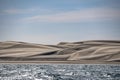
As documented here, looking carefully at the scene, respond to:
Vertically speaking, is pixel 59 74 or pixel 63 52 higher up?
pixel 63 52

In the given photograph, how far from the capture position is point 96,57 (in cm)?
4159

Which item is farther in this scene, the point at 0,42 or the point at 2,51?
the point at 2,51

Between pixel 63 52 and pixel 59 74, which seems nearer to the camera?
pixel 59 74

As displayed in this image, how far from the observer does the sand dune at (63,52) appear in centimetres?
3909

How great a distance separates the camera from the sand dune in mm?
39094

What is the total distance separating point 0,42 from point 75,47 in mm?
6876

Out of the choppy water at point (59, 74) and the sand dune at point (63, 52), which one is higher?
the sand dune at point (63, 52)

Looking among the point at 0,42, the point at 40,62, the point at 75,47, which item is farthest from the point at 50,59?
the point at 0,42

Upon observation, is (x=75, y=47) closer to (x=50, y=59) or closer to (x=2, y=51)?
(x=50, y=59)

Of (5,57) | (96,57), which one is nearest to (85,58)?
(96,57)

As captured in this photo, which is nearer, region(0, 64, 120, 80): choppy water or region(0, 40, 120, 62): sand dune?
region(0, 64, 120, 80): choppy water

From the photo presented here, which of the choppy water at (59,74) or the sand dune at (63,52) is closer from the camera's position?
the choppy water at (59,74)

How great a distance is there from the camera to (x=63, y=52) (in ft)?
131

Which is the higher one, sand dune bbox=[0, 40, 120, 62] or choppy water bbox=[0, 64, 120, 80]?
sand dune bbox=[0, 40, 120, 62]
